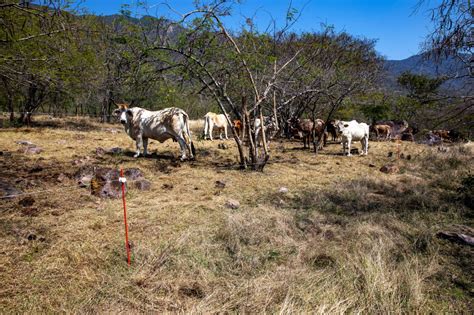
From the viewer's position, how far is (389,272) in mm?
3006

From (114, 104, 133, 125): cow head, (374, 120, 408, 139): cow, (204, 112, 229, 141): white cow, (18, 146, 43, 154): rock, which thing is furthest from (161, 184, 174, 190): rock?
(374, 120, 408, 139): cow

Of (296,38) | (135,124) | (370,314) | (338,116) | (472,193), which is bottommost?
(370,314)

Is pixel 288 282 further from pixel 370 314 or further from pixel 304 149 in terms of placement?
pixel 304 149

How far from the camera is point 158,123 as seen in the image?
352 inches

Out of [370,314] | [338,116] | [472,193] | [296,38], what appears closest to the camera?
[370,314]

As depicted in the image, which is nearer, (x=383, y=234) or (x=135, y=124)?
(x=383, y=234)

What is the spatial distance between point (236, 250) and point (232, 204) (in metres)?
1.72

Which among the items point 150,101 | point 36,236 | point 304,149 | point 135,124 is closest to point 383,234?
point 36,236

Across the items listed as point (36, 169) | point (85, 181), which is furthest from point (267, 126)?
point (36, 169)

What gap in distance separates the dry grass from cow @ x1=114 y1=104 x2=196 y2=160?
2.46m

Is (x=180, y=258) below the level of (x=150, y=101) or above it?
below

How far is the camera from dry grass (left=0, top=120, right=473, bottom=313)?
104 inches

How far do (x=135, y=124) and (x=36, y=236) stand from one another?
19.2ft

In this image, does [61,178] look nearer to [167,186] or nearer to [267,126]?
[167,186]
